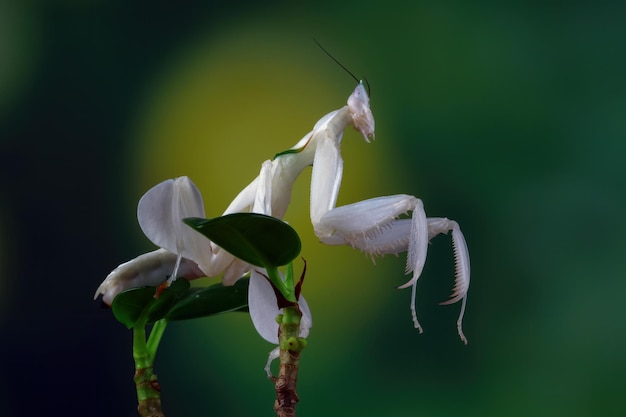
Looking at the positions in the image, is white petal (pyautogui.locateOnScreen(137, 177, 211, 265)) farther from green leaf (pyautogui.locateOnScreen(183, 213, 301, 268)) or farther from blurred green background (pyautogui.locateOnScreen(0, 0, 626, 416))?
blurred green background (pyautogui.locateOnScreen(0, 0, 626, 416))

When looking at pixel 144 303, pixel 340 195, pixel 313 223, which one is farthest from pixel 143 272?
pixel 340 195

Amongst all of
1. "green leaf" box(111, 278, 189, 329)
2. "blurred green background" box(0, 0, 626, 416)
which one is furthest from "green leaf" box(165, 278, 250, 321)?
"blurred green background" box(0, 0, 626, 416)

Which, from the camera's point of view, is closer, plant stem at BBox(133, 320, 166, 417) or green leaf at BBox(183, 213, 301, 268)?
green leaf at BBox(183, 213, 301, 268)

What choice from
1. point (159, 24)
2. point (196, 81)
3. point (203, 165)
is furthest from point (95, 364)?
point (159, 24)

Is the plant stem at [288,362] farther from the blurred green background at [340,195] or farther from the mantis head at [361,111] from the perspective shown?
the blurred green background at [340,195]

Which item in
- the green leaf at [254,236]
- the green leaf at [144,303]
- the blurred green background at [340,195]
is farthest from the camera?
Result: the blurred green background at [340,195]

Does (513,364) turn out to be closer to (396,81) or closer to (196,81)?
(396,81)

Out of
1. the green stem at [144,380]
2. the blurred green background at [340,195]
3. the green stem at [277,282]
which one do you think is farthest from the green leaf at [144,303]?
the blurred green background at [340,195]
